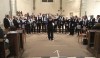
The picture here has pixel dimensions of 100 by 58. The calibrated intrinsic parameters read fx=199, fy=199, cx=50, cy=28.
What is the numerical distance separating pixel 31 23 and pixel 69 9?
6.75 metres

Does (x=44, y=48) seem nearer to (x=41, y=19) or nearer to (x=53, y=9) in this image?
(x=41, y=19)

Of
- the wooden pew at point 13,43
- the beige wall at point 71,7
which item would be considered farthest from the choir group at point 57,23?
the wooden pew at point 13,43

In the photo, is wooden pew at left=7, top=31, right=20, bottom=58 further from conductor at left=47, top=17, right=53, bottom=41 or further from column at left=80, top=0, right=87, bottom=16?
column at left=80, top=0, right=87, bottom=16

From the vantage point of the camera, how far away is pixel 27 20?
50.0 feet

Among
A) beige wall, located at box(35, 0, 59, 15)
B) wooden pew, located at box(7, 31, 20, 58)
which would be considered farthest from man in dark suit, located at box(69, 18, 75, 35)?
wooden pew, located at box(7, 31, 20, 58)

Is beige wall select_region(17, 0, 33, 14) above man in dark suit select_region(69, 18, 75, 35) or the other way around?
above

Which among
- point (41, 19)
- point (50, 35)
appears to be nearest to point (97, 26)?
point (50, 35)

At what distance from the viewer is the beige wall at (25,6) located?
20.3m

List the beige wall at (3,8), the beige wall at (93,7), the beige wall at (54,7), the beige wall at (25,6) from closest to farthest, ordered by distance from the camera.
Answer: the beige wall at (3,8) < the beige wall at (93,7) < the beige wall at (25,6) < the beige wall at (54,7)

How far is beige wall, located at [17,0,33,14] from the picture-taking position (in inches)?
800

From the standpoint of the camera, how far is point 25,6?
2081 centimetres

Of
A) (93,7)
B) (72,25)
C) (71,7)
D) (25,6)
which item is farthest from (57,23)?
(25,6)

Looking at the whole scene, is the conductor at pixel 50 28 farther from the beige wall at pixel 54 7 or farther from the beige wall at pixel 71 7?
the beige wall at pixel 54 7

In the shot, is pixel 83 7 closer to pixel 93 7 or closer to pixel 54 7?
pixel 93 7
